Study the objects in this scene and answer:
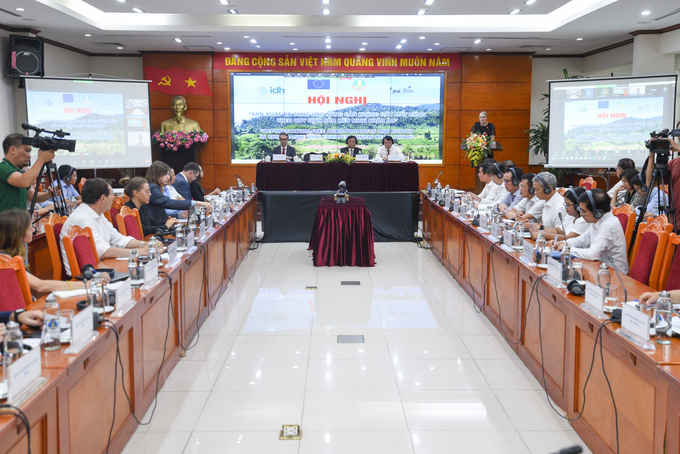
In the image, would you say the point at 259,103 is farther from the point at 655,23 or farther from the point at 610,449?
the point at 610,449

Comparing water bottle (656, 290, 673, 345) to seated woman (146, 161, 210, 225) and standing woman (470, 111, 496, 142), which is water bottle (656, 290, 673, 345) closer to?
seated woman (146, 161, 210, 225)

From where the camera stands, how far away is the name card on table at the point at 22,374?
5.21 ft

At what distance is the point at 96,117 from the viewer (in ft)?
31.1

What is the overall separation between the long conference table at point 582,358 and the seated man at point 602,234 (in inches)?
5.0

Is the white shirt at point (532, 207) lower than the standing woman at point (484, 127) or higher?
lower

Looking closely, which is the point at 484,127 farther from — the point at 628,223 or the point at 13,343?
the point at 13,343

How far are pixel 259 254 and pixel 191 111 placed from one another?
497 centimetres

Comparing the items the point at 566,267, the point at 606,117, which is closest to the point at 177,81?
the point at 606,117

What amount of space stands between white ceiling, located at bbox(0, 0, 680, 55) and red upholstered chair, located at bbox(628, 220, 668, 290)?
4630 millimetres

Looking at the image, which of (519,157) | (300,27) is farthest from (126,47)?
(519,157)

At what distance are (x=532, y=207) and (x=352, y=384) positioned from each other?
2.87m

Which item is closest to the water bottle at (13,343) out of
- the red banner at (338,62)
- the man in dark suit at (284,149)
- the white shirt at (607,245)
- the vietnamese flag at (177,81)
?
the white shirt at (607,245)

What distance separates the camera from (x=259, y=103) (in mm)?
11195

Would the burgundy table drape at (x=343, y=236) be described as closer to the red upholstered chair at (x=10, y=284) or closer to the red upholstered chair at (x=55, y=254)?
the red upholstered chair at (x=55, y=254)
